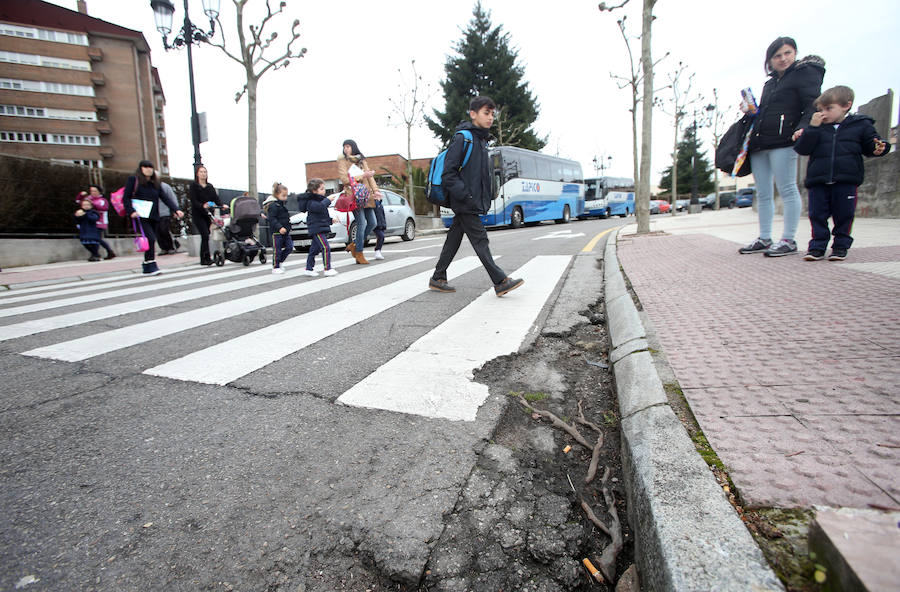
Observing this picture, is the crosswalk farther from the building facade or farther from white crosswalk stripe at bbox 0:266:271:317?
the building facade

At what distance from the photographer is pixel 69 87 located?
47.2 m

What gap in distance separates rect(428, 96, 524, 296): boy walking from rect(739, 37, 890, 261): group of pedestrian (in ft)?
10.3

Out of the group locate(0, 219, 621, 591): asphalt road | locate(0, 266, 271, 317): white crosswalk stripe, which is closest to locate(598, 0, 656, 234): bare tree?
locate(0, 219, 621, 591): asphalt road

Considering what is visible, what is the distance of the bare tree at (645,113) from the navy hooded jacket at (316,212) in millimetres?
7263

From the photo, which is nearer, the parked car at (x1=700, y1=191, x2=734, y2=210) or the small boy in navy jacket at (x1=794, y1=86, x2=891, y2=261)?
→ the small boy in navy jacket at (x1=794, y1=86, x2=891, y2=261)

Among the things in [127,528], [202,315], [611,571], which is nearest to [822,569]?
[611,571]

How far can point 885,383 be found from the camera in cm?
180

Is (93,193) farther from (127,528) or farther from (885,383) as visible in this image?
(885,383)

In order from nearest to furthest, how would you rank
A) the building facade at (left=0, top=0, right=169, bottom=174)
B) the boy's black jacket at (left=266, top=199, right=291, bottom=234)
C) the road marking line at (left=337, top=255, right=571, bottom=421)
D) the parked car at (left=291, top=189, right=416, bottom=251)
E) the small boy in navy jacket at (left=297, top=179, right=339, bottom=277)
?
the road marking line at (left=337, top=255, right=571, bottom=421) < the small boy in navy jacket at (left=297, top=179, right=339, bottom=277) < the boy's black jacket at (left=266, top=199, right=291, bottom=234) < the parked car at (left=291, top=189, right=416, bottom=251) < the building facade at (left=0, top=0, right=169, bottom=174)

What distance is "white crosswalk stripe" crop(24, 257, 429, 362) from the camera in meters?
3.09

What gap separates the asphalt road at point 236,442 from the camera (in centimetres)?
128

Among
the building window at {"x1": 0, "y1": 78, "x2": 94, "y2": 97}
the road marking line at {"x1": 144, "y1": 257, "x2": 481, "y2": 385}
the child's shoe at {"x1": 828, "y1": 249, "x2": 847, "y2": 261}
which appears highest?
the building window at {"x1": 0, "y1": 78, "x2": 94, "y2": 97}

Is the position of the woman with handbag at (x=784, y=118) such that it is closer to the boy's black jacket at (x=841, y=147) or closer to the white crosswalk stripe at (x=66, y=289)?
the boy's black jacket at (x=841, y=147)

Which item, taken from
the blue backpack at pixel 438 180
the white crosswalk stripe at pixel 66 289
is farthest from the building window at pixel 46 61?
the blue backpack at pixel 438 180
